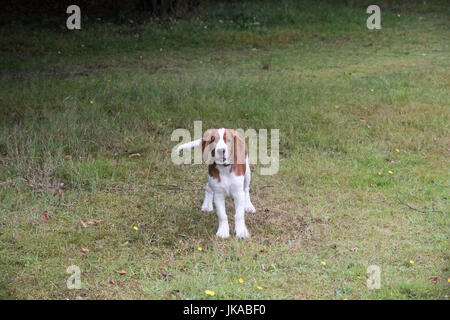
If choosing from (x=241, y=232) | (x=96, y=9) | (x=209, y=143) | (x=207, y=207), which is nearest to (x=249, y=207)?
(x=207, y=207)

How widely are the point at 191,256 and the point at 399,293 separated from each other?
1.98 m

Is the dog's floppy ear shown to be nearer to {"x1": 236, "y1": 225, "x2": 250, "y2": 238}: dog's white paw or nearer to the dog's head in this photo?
the dog's head

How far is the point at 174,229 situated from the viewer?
20.6 feet

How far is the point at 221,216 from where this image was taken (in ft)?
19.7

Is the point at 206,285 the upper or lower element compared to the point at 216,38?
lower

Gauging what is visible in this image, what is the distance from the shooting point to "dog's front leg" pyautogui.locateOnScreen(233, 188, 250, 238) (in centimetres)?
591

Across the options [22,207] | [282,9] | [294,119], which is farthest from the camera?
[282,9]

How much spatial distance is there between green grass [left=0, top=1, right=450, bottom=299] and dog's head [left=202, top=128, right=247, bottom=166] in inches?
34.1

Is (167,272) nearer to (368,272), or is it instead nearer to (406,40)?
(368,272)

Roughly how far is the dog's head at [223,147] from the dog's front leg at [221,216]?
1.34ft

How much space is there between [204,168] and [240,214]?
235 centimetres

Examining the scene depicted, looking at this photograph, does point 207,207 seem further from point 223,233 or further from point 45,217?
point 45,217

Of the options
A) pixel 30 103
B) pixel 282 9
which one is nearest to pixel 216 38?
pixel 282 9

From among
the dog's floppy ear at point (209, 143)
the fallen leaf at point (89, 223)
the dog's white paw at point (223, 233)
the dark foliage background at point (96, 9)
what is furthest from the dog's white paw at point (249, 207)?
the dark foliage background at point (96, 9)
